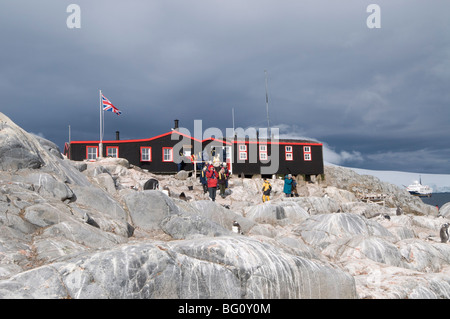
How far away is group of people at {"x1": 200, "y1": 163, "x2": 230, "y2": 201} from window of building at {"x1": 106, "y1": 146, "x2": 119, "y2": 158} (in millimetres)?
14084

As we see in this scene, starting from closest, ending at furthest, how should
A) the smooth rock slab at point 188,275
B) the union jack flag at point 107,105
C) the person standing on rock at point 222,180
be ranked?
1. the smooth rock slab at point 188,275
2. the person standing on rock at point 222,180
3. the union jack flag at point 107,105

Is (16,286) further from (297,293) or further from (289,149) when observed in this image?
(289,149)

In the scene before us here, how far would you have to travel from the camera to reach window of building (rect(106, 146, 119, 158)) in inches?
1489

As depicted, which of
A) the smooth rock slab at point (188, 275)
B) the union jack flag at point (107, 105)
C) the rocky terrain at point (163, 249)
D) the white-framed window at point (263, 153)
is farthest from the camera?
the white-framed window at point (263, 153)

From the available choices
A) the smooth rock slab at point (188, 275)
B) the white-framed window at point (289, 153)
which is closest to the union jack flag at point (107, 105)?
the white-framed window at point (289, 153)

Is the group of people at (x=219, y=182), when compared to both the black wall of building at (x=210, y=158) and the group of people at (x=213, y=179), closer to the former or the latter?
the group of people at (x=213, y=179)

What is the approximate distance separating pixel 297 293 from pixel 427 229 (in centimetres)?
1785

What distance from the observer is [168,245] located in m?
7.14

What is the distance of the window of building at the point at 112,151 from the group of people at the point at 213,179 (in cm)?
1408

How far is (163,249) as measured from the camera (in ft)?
22.2

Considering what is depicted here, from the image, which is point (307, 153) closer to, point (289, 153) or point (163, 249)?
point (289, 153)

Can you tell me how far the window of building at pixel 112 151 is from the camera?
1489 inches

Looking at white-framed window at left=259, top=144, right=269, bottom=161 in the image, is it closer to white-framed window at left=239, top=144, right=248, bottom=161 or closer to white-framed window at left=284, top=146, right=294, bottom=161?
white-framed window at left=239, top=144, right=248, bottom=161

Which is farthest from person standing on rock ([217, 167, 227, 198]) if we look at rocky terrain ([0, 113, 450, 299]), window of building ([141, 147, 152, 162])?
window of building ([141, 147, 152, 162])
